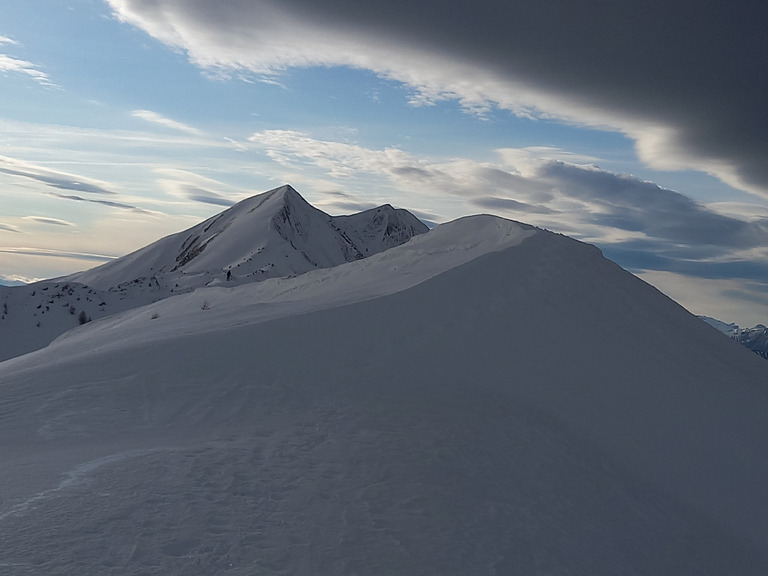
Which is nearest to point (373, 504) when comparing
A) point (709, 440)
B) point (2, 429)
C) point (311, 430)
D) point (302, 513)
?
point (302, 513)

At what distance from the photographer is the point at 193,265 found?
80.4m

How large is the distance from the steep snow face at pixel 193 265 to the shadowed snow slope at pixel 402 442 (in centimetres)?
2176

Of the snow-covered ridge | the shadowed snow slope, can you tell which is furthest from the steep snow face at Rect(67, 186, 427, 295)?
the shadowed snow slope

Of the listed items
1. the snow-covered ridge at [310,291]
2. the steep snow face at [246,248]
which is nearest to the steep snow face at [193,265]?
the steep snow face at [246,248]

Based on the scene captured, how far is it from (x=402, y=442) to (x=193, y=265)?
76692mm

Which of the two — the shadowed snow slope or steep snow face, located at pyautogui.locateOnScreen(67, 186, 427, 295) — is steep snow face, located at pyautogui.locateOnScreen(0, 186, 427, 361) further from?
the shadowed snow slope

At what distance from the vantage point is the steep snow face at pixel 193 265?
35.2 metres

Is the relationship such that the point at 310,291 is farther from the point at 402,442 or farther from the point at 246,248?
the point at 246,248

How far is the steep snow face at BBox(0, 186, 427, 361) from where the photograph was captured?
35.2 m

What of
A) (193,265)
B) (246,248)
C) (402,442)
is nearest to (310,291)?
(402,442)

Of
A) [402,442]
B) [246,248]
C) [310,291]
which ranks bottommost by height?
[402,442]

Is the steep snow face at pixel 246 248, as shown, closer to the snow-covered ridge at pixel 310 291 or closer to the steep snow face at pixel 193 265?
the steep snow face at pixel 193 265

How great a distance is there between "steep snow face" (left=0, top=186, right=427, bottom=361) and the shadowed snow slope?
21755 mm

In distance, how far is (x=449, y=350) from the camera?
12.9 m
